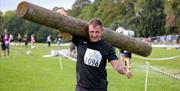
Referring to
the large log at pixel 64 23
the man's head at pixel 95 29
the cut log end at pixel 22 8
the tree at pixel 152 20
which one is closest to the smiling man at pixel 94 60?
the man's head at pixel 95 29

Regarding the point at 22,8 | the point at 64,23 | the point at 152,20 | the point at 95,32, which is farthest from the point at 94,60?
the point at 152,20

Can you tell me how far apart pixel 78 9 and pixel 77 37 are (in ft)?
465

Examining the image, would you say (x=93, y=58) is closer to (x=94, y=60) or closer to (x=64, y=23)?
(x=94, y=60)

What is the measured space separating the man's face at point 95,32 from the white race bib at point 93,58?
176 millimetres

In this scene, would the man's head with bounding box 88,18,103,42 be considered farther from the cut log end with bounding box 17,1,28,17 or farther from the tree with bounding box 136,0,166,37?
the tree with bounding box 136,0,166,37

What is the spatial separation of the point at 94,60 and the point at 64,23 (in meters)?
0.90

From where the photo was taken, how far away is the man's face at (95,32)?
6910 millimetres

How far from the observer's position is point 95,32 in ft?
22.8

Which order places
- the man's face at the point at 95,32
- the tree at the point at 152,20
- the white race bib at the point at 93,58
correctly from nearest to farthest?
the man's face at the point at 95,32 < the white race bib at the point at 93,58 < the tree at the point at 152,20

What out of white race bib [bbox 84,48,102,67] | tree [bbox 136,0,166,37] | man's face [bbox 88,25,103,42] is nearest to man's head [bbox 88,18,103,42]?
man's face [bbox 88,25,103,42]

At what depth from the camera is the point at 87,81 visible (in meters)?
7.08

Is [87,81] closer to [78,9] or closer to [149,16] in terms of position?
[149,16]

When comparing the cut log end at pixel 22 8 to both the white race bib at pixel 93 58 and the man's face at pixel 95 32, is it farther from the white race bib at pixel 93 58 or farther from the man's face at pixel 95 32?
the white race bib at pixel 93 58

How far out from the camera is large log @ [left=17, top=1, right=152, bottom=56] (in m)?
7.18
